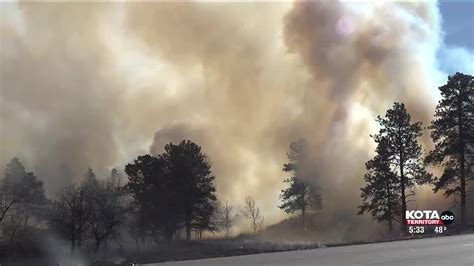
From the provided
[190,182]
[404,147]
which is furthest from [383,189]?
[190,182]

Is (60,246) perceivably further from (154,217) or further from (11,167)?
(11,167)

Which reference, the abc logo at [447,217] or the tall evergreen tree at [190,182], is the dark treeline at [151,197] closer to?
the tall evergreen tree at [190,182]

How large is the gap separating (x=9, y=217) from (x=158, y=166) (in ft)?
61.2

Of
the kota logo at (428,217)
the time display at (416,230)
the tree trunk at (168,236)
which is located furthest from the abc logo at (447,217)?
the tree trunk at (168,236)

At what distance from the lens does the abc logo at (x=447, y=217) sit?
53219 mm

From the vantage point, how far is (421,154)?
6078 cm

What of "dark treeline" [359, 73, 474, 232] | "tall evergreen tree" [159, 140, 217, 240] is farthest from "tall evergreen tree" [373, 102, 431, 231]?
"tall evergreen tree" [159, 140, 217, 240]

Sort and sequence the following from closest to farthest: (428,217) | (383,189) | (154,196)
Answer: (428,217)
(383,189)
(154,196)

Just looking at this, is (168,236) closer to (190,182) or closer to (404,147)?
(190,182)

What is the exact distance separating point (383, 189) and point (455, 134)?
1002 centimetres

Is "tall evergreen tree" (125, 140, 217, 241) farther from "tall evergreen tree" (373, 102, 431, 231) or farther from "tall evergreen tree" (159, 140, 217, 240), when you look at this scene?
"tall evergreen tree" (373, 102, 431, 231)

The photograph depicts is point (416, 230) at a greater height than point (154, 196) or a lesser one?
lesser

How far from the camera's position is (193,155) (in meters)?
65.2

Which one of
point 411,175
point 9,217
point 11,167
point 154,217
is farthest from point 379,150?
point 11,167
